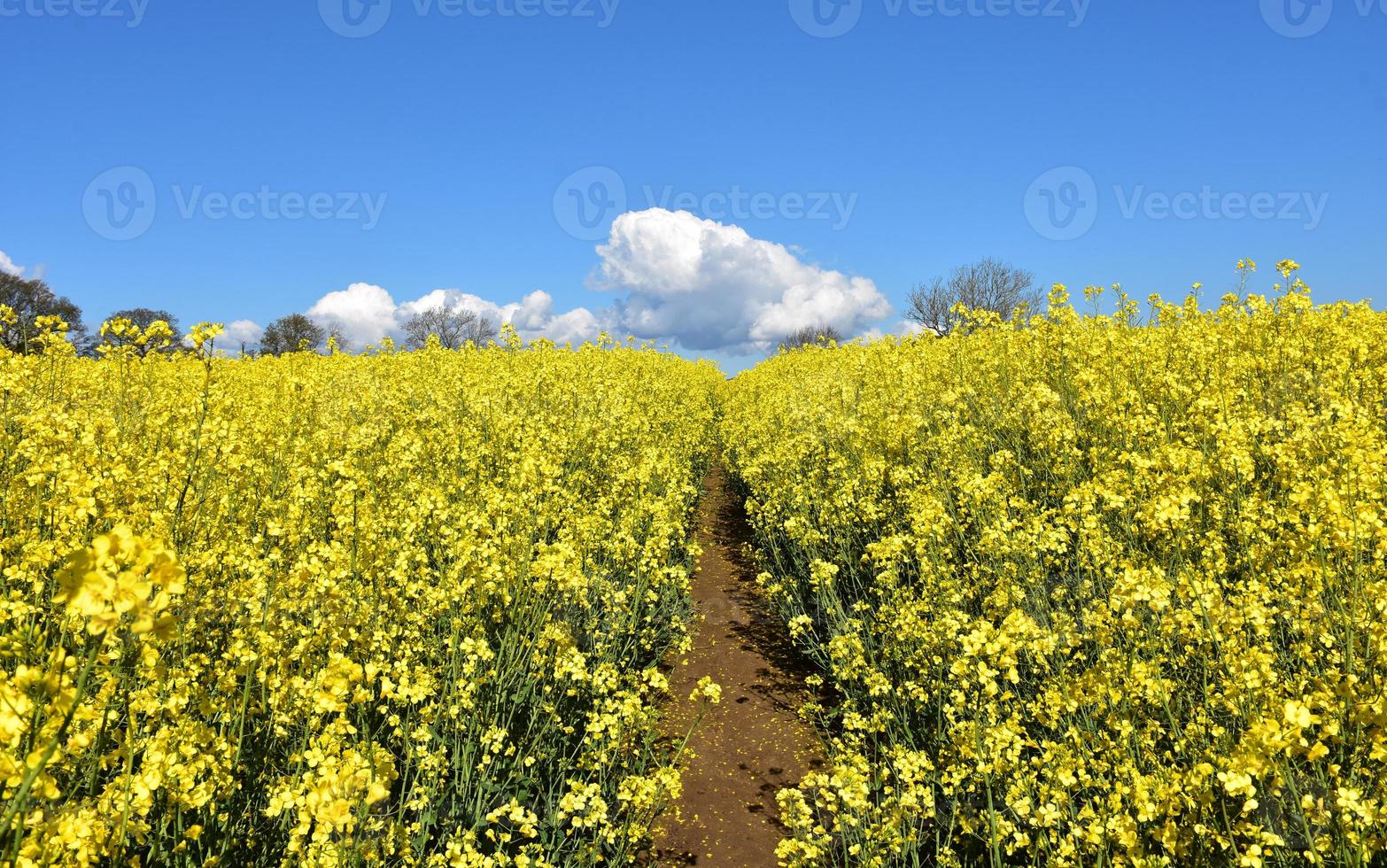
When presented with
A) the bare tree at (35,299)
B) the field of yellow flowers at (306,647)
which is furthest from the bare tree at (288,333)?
the field of yellow flowers at (306,647)

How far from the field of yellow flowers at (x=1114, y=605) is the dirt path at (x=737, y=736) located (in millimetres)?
336

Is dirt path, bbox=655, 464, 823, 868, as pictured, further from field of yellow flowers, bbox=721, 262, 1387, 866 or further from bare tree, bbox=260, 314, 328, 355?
bare tree, bbox=260, 314, 328, 355

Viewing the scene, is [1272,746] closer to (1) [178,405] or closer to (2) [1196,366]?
(2) [1196,366]

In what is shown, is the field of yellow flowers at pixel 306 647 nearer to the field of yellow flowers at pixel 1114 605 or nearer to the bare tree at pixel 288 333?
the field of yellow flowers at pixel 1114 605

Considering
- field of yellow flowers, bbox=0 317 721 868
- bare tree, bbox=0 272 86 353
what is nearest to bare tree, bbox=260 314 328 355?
bare tree, bbox=0 272 86 353

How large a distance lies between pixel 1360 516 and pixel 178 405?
36.8ft

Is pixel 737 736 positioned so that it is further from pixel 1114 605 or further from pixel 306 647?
pixel 306 647

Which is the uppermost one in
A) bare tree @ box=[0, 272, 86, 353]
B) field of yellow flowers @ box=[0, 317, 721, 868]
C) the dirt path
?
bare tree @ box=[0, 272, 86, 353]

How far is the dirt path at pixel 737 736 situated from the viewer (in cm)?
483

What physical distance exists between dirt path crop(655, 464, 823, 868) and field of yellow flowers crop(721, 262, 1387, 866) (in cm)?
34

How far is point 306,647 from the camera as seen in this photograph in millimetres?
3223

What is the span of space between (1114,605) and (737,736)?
12.1ft

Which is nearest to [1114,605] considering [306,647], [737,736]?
[737,736]

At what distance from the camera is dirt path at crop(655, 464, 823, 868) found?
4828mm
